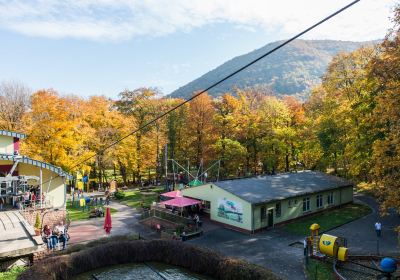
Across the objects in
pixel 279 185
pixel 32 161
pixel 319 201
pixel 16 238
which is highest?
pixel 32 161

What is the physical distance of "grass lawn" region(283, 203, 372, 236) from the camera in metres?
28.2

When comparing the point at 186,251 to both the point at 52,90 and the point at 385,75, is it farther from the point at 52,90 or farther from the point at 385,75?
the point at 52,90

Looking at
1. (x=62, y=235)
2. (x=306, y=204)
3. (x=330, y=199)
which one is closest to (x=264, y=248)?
(x=306, y=204)

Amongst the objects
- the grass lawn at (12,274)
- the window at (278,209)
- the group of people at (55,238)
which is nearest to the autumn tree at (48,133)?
the group of people at (55,238)

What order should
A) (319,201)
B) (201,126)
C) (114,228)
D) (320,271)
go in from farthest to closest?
1. (201,126)
2. (319,201)
3. (114,228)
4. (320,271)

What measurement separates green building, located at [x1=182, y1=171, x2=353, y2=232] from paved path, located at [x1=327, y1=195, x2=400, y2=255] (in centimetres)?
425

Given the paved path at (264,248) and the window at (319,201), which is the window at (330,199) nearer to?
the window at (319,201)

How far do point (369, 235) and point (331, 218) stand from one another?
5.89m

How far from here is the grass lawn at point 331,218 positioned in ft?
92.6

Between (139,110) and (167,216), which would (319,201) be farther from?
(139,110)

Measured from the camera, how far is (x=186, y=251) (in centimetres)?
1889

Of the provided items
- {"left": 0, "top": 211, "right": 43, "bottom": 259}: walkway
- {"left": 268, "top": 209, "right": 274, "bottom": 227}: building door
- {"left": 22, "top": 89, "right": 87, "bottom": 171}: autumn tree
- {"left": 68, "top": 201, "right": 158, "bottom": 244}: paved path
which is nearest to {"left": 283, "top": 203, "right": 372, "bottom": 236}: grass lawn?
{"left": 268, "top": 209, "right": 274, "bottom": 227}: building door

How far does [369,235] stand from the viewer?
2562cm

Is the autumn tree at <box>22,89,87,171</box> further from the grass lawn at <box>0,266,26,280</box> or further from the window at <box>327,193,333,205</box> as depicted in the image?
the window at <box>327,193,333,205</box>
